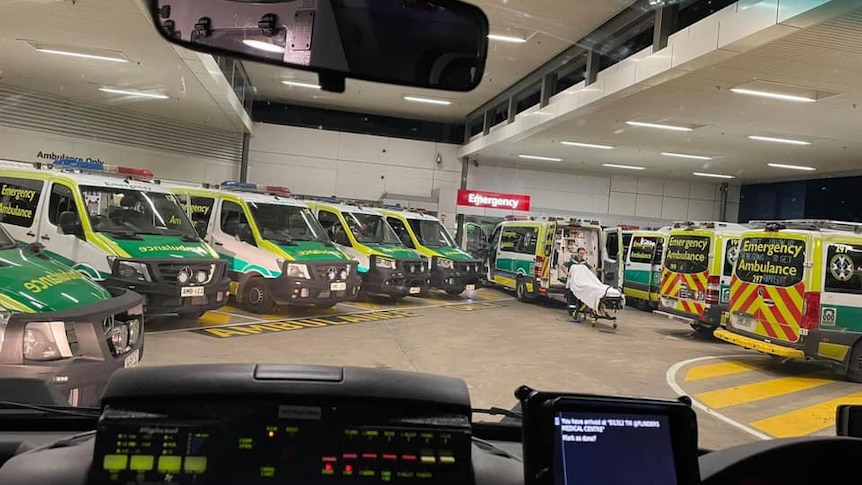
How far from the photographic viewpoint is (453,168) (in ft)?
31.8

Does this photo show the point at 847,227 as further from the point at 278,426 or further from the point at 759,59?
the point at 278,426

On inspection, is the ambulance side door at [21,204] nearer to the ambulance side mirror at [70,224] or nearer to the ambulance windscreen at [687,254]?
the ambulance side mirror at [70,224]

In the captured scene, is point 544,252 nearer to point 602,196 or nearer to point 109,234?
point 602,196

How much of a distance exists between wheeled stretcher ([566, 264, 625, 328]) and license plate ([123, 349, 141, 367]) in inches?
291

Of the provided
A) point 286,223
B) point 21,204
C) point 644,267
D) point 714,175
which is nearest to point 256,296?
point 286,223

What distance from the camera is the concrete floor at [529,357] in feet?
15.0

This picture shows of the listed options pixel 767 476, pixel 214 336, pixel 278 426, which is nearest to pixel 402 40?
pixel 278 426

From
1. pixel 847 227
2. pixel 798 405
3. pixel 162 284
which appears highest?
pixel 847 227

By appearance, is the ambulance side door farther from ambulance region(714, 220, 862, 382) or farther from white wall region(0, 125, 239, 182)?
ambulance region(714, 220, 862, 382)

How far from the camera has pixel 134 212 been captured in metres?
6.74

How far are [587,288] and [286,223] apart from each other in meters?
4.74

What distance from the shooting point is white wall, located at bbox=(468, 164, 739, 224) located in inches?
413

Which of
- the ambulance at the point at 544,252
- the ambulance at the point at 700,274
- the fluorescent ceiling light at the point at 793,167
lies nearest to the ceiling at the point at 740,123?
the fluorescent ceiling light at the point at 793,167

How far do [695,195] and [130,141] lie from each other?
9.76 metres
